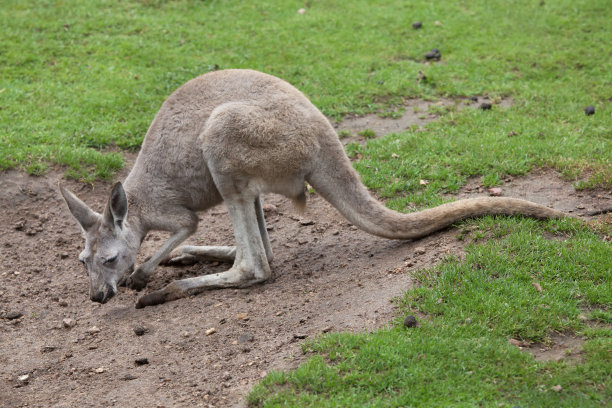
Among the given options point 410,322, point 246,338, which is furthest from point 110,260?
point 410,322

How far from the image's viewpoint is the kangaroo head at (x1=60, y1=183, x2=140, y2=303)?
514 cm

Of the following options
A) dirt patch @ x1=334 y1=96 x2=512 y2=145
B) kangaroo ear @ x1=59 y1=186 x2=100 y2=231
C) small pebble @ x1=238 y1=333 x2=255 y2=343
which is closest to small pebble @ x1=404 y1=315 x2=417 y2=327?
small pebble @ x1=238 y1=333 x2=255 y2=343

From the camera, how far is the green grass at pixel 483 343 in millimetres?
3549

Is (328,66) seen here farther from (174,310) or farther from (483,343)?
(483,343)

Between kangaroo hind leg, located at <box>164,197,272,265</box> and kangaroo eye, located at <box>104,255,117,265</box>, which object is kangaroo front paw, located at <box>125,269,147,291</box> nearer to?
kangaroo eye, located at <box>104,255,117,265</box>

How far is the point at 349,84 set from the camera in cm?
858

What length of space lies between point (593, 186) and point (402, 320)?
2663 millimetres

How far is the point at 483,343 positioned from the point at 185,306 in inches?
91.4

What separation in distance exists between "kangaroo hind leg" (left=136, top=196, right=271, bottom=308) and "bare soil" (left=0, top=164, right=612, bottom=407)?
0.08 meters

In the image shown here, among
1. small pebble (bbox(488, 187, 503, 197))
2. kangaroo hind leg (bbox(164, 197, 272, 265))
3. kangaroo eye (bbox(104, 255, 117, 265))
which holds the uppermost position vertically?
kangaroo eye (bbox(104, 255, 117, 265))

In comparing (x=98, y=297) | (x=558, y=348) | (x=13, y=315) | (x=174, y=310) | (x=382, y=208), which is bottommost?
(x=13, y=315)

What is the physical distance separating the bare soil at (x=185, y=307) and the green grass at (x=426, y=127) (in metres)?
0.26

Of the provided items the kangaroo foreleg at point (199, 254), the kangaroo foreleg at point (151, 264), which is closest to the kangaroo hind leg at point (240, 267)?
the kangaroo foreleg at point (151, 264)

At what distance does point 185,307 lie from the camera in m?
5.14
